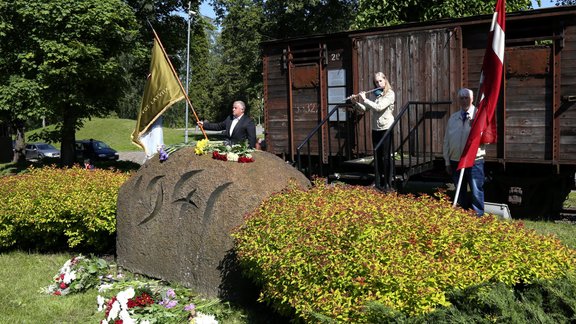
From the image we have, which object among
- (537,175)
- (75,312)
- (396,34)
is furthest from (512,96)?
(75,312)

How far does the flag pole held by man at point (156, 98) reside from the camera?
8322 millimetres

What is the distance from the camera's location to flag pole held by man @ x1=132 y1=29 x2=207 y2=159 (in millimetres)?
8322

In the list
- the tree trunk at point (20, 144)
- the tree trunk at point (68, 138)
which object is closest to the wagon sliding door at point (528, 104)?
the tree trunk at point (68, 138)

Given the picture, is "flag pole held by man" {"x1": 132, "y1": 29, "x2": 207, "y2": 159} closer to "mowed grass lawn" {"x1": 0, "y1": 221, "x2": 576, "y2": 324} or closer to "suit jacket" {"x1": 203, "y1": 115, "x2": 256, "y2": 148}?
"suit jacket" {"x1": 203, "y1": 115, "x2": 256, "y2": 148}

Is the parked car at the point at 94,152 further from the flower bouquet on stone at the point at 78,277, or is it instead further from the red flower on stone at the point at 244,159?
the red flower on stone at the point at 244,159

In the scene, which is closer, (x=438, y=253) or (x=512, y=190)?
(x=438, y=253)

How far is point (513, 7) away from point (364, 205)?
13300 millimetres

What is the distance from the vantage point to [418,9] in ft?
56.9

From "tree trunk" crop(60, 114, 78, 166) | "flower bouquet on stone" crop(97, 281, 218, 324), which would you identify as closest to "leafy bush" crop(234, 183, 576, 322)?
"flower bouquet on stone" crop(97, 281, 218, 324)

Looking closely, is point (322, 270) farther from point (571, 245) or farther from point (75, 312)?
point (571, 245)

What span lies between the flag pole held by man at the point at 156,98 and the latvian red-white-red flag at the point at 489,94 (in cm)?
367

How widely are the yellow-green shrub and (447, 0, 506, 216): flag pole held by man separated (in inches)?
191

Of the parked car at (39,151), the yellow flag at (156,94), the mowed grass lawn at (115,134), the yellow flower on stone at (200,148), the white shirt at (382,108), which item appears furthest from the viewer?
the mowed grass lawn at (115,134)

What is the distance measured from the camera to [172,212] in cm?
683
